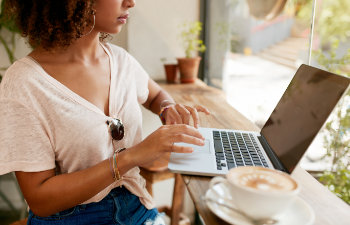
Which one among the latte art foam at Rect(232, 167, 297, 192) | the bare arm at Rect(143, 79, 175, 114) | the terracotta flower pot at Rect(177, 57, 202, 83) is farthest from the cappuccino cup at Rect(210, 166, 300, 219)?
the terracotta flower pot at Rect(177, 57, 202, 83)

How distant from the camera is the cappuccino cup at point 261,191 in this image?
1.66 ft

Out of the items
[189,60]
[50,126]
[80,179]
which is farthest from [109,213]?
[189,60]

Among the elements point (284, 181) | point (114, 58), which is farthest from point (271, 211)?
point (114, 58)

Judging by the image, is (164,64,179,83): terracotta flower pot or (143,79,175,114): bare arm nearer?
(143,79,175,114): bare arm

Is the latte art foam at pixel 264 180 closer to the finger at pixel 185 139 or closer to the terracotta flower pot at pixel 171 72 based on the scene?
the finger at pixel 185 139

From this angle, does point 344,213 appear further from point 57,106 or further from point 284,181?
point 57,106

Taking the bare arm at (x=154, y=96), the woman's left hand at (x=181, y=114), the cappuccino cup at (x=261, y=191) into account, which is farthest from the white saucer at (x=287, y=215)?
the bare arm at (x=154, y=96)

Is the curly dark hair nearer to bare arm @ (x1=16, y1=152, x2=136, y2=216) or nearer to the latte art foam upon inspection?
bare arm @ (x1=16, y1=152, x2=136, y2=216)

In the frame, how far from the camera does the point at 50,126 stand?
869mm

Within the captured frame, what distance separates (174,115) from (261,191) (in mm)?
599

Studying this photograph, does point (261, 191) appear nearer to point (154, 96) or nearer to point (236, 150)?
point (236, 150)

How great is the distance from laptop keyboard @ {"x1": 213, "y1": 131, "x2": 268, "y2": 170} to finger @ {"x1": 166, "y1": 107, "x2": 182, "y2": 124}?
0.42 ft

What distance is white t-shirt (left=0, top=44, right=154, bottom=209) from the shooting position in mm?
794

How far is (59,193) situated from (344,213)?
68 centimetres
